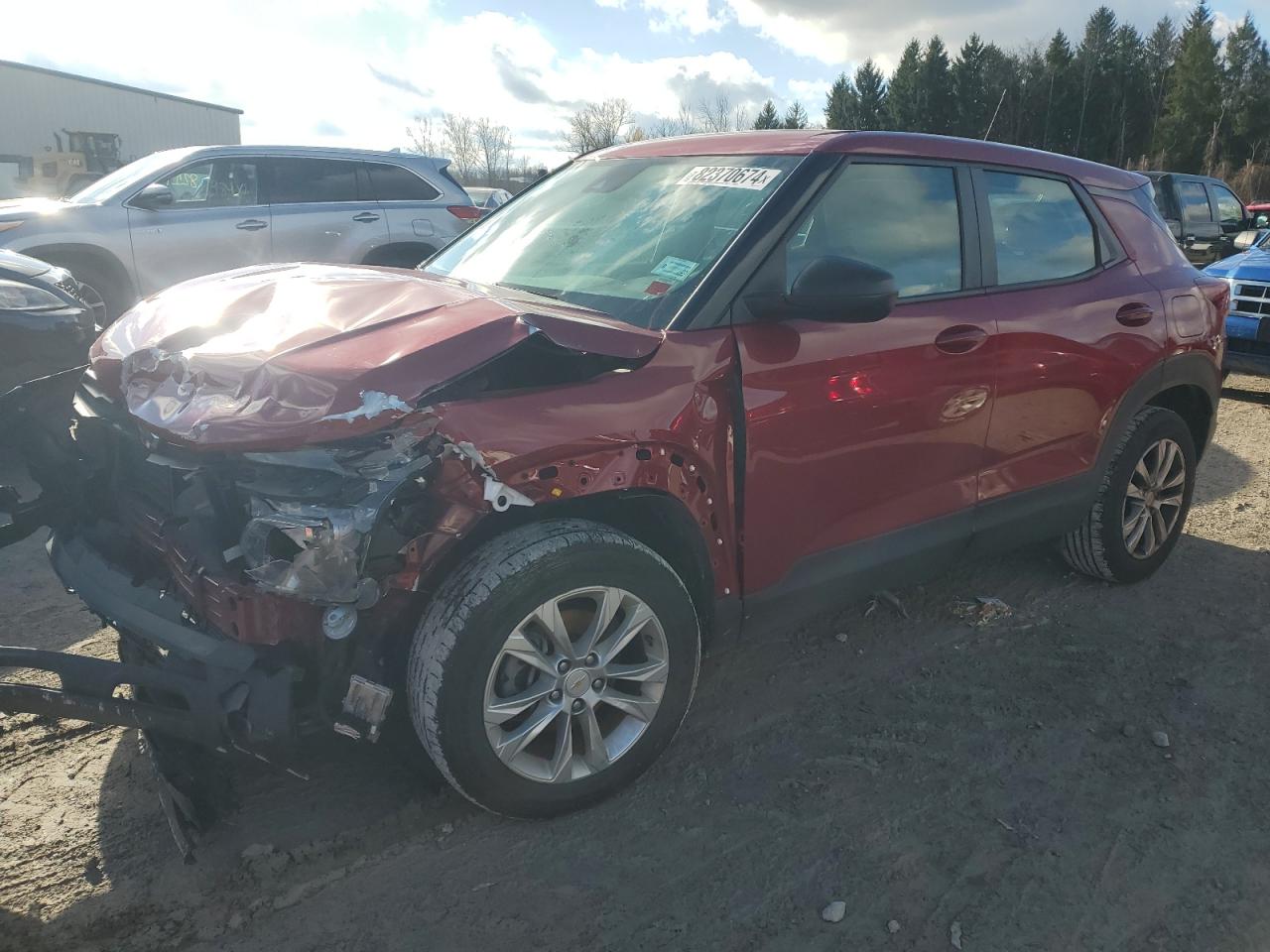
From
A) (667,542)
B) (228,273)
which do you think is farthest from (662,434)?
(228,273)

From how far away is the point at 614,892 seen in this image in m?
2.37

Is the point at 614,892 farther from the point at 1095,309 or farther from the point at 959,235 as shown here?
the point at 1095,309

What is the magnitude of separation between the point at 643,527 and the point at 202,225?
279 inches

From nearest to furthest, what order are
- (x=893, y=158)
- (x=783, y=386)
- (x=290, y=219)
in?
(x=783, y=386)
(x=893, y=158)
(x=290, y=219)

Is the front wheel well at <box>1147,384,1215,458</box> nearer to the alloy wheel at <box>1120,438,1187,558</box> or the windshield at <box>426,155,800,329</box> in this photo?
the alloy wheel at <box>1120,438,1187,558</box>

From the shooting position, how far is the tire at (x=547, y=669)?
229 cm

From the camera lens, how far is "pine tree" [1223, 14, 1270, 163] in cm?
4697

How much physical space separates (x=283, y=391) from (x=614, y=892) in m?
1.55

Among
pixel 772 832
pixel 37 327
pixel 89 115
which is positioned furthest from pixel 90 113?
pixel 772 832

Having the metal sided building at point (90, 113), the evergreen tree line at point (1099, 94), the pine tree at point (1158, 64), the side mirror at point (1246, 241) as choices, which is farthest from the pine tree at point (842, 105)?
the side mirror at point (1246, 241)

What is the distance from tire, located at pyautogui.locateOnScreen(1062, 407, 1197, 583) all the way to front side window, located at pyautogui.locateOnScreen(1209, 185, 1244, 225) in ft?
44.5

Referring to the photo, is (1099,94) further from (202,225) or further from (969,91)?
(202,225)

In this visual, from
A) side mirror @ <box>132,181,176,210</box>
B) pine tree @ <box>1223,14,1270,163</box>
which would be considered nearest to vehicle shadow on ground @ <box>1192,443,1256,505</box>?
side mirror @ <box>132,181,176,210</box>

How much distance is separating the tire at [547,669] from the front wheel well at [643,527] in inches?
1.8
